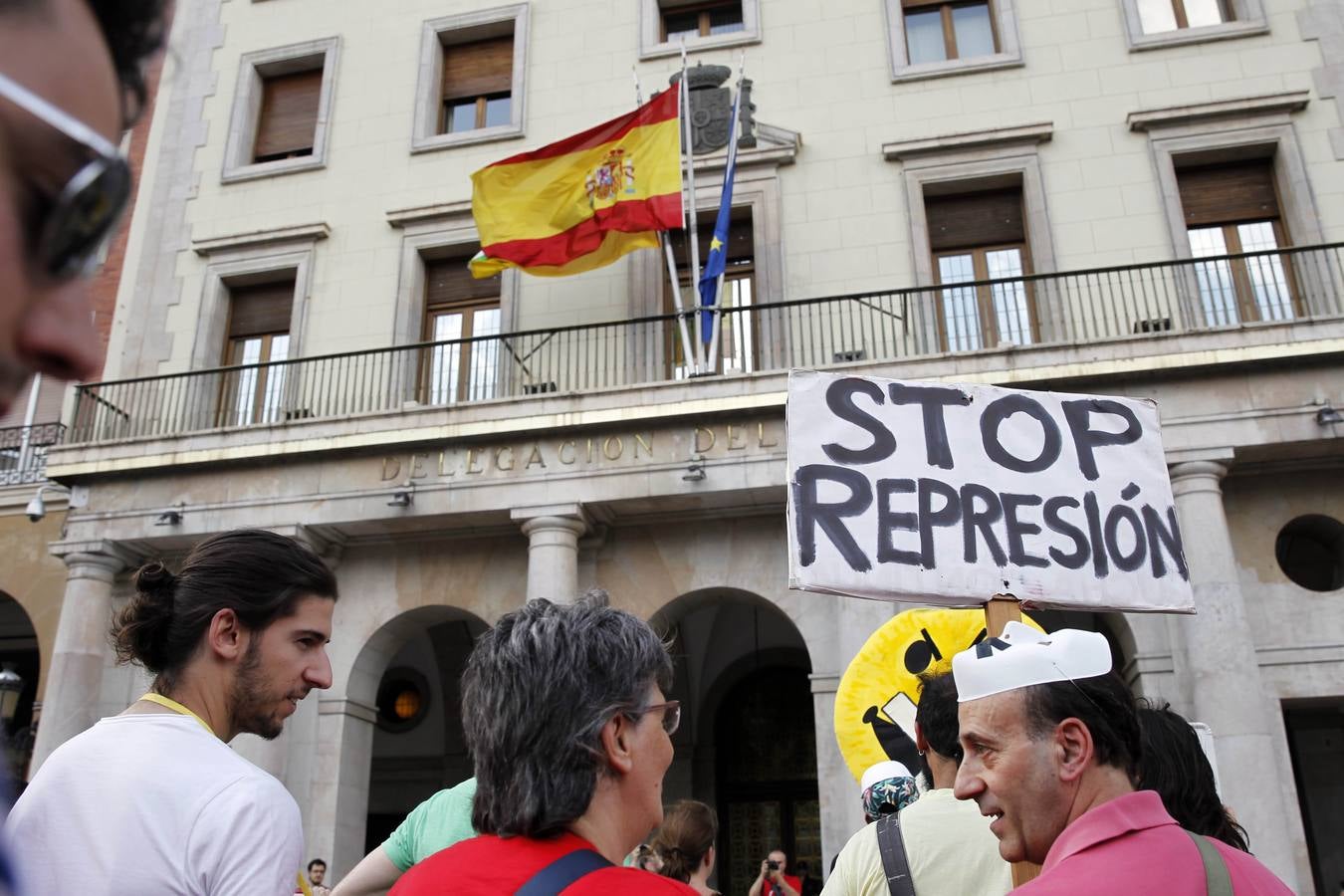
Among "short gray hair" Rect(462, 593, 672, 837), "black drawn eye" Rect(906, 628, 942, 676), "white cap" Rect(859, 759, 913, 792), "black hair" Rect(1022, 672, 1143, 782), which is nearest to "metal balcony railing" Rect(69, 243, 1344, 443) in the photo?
"black drawn eye" Rect(906, 628, 942, 676)

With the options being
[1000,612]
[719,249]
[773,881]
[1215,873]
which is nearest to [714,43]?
[719,249]

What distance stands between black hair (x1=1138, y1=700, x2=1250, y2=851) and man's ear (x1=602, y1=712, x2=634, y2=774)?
1.70 metres

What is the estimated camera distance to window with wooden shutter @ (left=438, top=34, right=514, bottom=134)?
669 inches

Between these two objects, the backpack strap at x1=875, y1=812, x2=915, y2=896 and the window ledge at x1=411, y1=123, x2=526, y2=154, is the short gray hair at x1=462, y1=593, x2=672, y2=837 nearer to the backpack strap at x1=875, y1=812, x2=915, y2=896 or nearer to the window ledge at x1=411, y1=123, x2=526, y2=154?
the backpack strap at x1=875, y1=812, x2=915, y2=896

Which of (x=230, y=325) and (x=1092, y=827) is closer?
(x=1092, y=827)

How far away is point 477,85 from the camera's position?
17109 millimetres

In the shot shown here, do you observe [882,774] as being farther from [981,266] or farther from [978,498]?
[981,266]

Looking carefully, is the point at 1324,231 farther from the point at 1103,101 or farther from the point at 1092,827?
the point at 1092,827

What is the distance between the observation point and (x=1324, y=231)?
13078 mm

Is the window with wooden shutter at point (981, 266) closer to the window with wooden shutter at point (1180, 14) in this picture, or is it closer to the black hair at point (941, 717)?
the window with wooden shutter at point (1180, 14)

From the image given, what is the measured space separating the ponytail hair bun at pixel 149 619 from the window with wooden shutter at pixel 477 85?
49.9 feet

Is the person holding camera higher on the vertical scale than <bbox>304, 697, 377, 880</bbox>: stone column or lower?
lower

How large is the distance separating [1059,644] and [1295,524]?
39.2 ft

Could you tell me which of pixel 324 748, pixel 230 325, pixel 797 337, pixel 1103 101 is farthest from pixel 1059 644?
pixel 230 325
